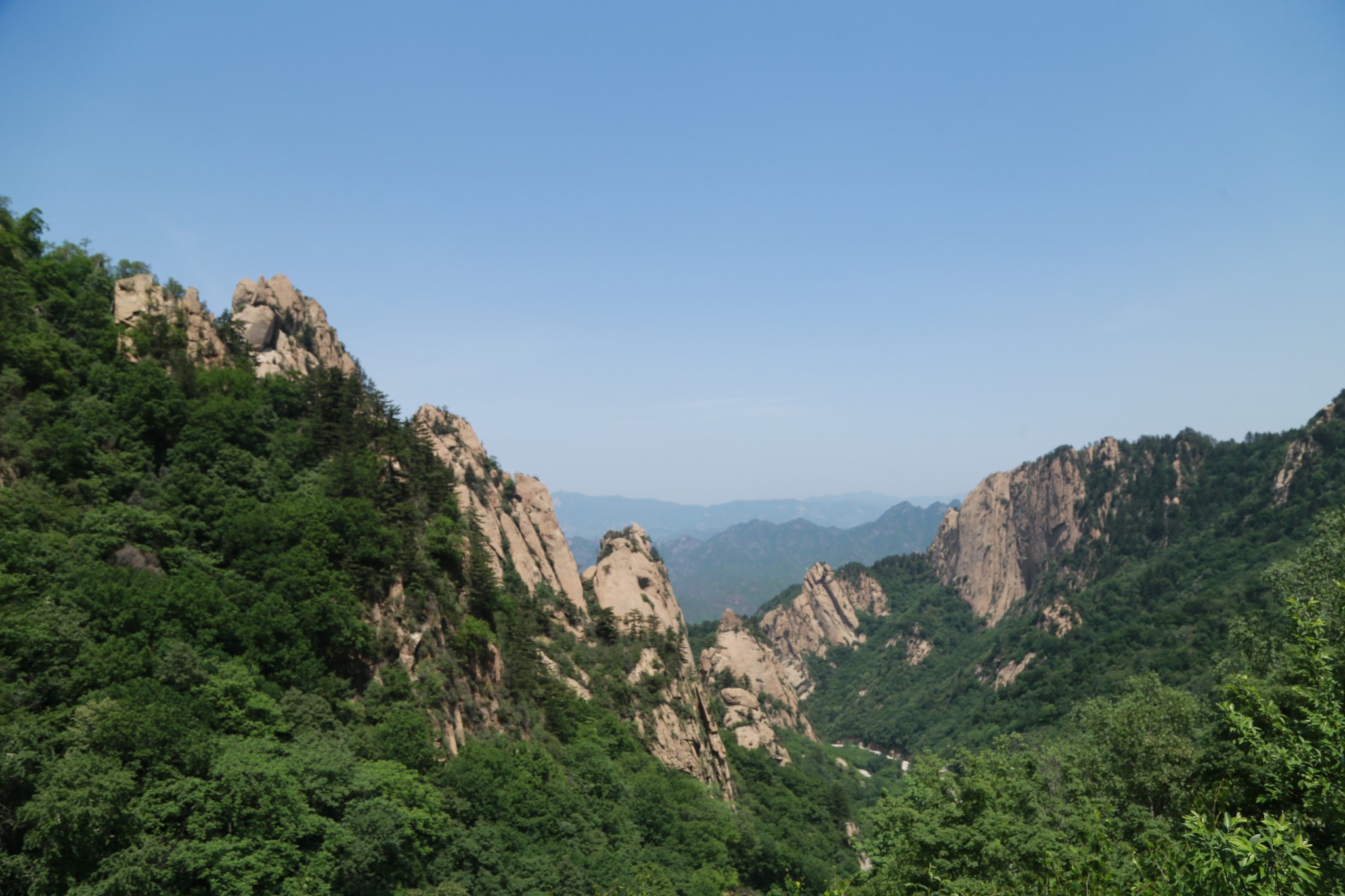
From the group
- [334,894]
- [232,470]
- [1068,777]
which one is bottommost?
[1068,777]

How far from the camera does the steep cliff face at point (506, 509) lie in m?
66.5

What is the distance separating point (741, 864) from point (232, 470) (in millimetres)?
42804

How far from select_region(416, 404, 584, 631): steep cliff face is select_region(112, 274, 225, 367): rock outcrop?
17.2m

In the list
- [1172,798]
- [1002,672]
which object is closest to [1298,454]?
[1002,672]

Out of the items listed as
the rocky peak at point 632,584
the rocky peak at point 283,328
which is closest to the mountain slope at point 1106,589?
the rocky peak at point 632,584

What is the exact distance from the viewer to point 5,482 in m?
29.3

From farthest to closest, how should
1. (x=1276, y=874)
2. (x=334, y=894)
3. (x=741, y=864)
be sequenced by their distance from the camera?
(x=741, y=864) → (x=334, y=894) → (x=1276, y=874)

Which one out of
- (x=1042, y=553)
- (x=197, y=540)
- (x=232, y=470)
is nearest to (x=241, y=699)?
(x=197, y=540)

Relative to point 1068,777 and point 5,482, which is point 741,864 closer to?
point 1068,777

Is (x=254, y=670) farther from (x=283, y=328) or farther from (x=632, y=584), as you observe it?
(x=632, y=584)

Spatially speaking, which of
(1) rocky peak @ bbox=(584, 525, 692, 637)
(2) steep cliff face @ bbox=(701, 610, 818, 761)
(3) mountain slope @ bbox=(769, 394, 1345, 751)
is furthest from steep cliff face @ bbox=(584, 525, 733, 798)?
(3) mountain slope @ bbox=(769, 394, 1345, 751)

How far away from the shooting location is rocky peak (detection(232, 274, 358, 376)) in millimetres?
60562

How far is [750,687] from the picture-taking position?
113 metres

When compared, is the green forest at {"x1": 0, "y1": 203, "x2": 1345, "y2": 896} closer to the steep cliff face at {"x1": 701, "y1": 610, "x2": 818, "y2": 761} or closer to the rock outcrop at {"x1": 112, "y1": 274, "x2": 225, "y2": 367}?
the rock outcrop at {"x1": 112, "y1": 274, "x2": 225, "y2": 367}
